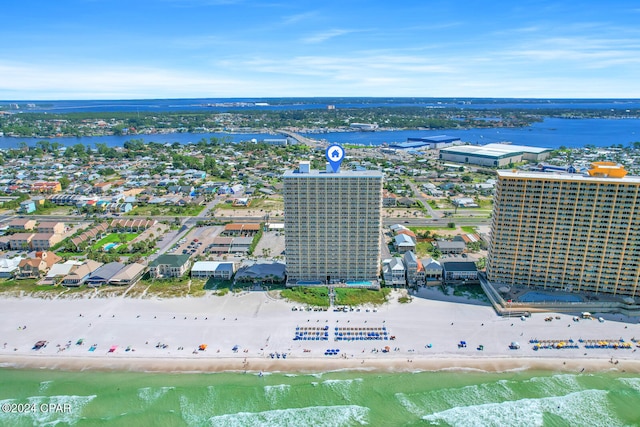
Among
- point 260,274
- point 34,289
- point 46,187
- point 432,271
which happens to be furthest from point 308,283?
point 46,187

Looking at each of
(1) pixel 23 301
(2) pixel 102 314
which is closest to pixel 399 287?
(2) pixel 102 314

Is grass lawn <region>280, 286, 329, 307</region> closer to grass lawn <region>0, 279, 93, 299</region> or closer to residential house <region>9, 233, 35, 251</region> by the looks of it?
grass lawn <region>0, 279, 93, 299</region>

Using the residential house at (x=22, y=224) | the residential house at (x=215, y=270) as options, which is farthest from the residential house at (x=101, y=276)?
the residential house at (x=22, y=224)

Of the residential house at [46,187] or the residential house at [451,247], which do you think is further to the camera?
the residential house at [46,187]

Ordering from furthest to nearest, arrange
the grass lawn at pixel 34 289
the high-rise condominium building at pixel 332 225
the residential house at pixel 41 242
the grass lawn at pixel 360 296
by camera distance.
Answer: the residential house at pixel 41 242, the grass lawn at pixel 34 289, the high-rise condominium building at pixel 332 225, the grass lawn at pixel 360 296

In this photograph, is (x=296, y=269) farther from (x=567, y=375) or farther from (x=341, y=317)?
(x=567, y=375)

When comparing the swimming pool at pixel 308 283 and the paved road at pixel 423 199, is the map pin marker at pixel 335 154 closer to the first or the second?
the swimming pool at pixel 308 283
